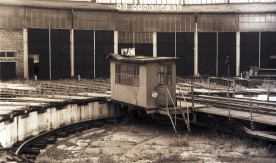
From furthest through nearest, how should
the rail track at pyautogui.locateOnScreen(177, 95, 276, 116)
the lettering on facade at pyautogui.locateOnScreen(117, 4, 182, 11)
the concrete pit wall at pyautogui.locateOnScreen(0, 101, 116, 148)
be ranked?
the lettering on facade at pyautogui.locateOnScreen(117, 4, 182, 11) → the rail track at pyautogui.locateOnScreen(177, 95, 276, 116) → the concrete pit wall at pyautogui.locateOnScreen(0, 101, 116, 148)

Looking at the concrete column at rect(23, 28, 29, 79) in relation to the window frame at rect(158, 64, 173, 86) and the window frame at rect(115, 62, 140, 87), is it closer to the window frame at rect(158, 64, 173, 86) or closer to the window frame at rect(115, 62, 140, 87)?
the window frame at rect(115, 62, 140, 87)

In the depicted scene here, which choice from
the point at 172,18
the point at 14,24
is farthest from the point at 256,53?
the point at 14,24

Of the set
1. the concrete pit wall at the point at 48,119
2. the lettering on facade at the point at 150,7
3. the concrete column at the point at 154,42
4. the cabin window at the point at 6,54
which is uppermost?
the lettering on facade at the point at 150,7

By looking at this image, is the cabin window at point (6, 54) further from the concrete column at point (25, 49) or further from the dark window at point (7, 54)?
the concrete column at point (25, 49)

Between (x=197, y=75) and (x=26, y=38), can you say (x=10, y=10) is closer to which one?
(x=26, y=38)

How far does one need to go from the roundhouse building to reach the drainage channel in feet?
37.1

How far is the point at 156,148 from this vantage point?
16.0 meters

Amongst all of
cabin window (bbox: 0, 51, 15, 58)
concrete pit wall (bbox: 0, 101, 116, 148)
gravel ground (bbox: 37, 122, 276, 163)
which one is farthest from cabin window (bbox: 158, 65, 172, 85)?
cabin window (bbox: 0, 51, 15, 58)

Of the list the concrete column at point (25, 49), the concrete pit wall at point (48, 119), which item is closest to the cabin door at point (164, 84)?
the concrete pit wall at point (48, 119)

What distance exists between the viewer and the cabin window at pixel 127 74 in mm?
19391

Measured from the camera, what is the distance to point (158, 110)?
18.6m

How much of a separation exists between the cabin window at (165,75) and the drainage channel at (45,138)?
4.25 metres

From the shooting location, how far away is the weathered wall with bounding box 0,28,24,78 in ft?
99.3

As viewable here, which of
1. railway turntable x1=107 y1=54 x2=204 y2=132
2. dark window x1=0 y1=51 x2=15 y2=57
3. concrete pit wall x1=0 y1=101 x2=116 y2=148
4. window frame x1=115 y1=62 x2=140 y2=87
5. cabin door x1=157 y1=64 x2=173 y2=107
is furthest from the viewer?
dark window x1=0 y1=51 x2=15 y2=57
